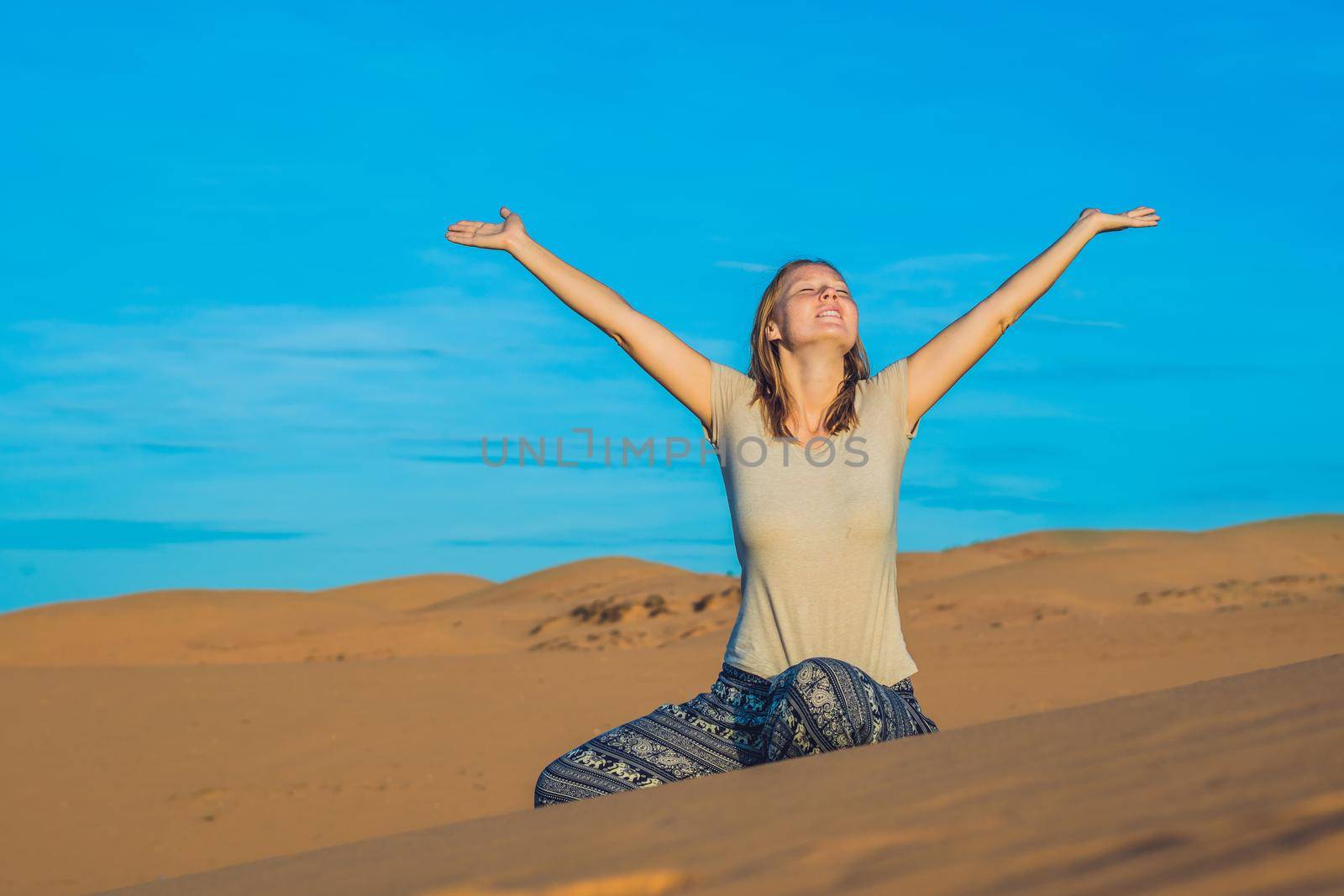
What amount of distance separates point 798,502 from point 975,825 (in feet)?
5.50

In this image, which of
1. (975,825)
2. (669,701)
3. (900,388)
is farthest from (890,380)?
(669,701)

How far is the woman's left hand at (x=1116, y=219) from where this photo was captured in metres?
4.00

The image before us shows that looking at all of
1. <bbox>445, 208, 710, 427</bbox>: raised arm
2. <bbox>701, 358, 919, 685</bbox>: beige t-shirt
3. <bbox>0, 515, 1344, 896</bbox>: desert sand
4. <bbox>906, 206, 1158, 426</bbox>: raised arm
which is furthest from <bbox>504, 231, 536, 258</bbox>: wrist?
<bbox>0, 515, 1344, 896</bbox>: desert sand

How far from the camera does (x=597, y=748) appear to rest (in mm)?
3395

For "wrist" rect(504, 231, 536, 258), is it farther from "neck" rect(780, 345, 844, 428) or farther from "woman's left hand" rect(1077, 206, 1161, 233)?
"woman's left hand" rect(1077, 206, 1161, 233)

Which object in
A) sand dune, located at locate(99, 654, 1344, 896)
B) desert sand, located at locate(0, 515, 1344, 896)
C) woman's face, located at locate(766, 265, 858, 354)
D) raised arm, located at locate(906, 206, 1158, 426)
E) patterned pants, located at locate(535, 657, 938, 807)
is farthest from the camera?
raised arm, located at locate(906, 206, 1158, 426)

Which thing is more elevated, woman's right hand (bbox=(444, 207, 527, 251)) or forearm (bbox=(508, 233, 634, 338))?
woman's right hand (bbox=(444, 207, 527, 251))

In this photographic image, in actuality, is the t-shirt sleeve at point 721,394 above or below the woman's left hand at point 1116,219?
below

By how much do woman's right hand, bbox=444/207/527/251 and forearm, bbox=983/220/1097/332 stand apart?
4.55ft

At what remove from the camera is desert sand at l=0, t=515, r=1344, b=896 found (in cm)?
175

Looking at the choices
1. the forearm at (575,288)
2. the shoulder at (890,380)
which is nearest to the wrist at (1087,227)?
the shoulder at (890,380)

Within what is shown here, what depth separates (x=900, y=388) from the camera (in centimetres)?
373

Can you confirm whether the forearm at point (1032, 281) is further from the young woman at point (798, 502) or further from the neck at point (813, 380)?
the neck at point (813, 380)

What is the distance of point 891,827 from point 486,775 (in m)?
6.43
